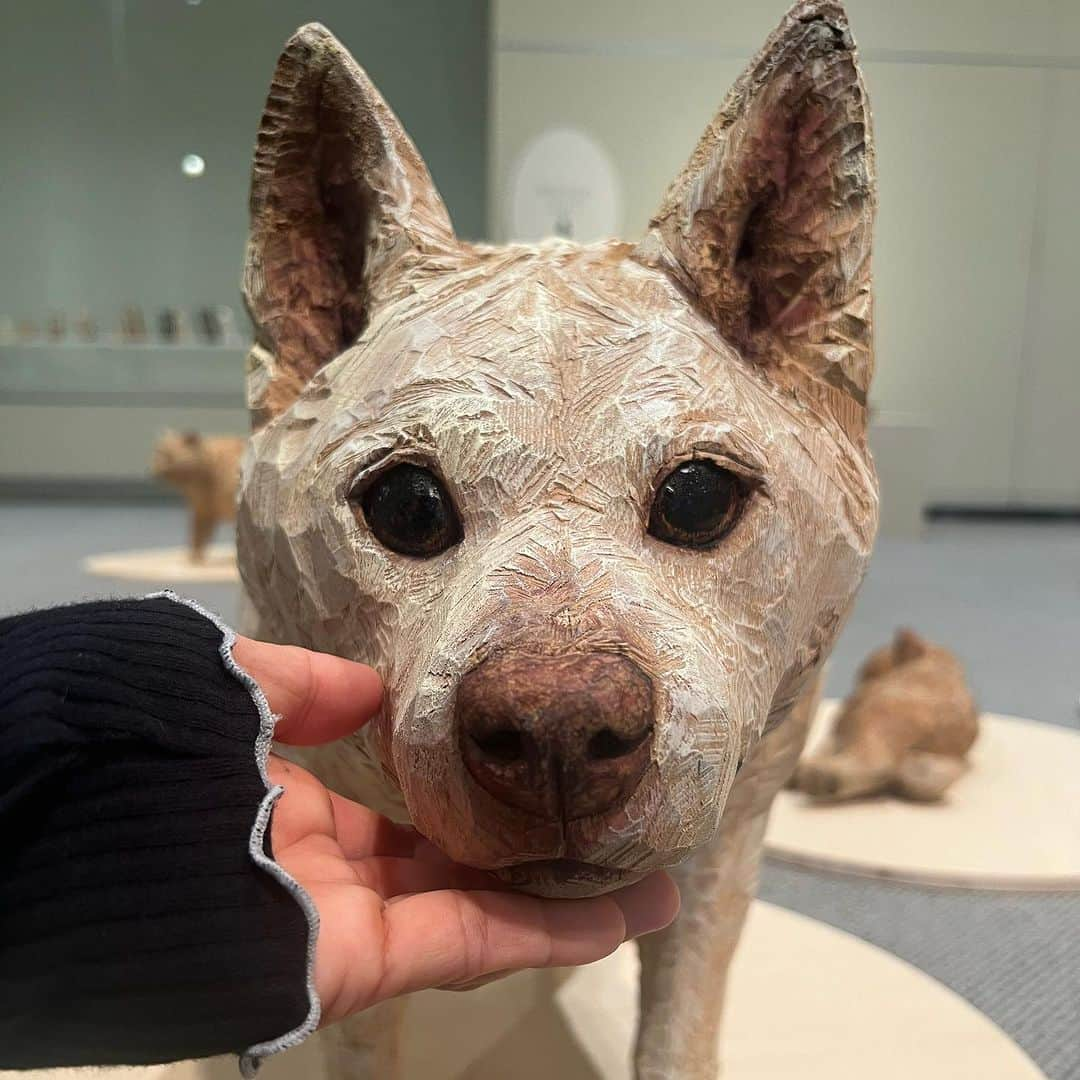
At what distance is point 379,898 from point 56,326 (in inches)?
152

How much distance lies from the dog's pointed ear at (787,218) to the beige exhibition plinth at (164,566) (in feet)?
6.85

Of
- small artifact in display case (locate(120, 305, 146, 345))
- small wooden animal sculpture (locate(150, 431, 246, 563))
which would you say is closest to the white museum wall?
small wooden animal sculpture (locate(150, 431, 246, 563))

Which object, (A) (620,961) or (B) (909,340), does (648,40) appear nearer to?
(B) (909,340)

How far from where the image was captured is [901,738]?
1.56 meters

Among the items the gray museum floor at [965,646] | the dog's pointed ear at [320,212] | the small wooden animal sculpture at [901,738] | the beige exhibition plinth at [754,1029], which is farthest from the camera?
the small wooden animal sculpture at [901,738]

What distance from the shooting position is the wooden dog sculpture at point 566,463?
19.5 inches

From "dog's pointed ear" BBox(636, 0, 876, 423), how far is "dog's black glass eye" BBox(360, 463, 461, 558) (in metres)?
0.21

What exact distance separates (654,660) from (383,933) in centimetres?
20

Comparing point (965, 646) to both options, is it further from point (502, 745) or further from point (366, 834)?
point (502, 745)

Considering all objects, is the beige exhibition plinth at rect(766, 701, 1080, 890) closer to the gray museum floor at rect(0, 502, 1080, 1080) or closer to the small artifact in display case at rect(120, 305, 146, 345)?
the gray museum floor at rect(0, 502, 1080, 1080)

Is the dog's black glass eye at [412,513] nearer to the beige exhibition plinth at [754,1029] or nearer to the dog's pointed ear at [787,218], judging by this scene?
the dog's pointed ear at [787,218]

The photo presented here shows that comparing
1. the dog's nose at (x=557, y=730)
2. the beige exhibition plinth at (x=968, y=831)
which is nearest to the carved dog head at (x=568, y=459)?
the dog's nose at (x=557, y=730)

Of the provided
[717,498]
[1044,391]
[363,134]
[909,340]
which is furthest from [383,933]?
[1044,391]

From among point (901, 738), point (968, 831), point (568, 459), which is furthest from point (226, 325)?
point (568, 459)
